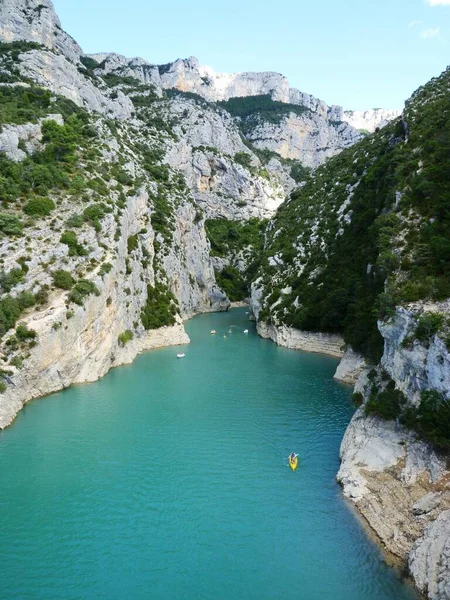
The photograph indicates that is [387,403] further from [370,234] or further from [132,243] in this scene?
[132,243]

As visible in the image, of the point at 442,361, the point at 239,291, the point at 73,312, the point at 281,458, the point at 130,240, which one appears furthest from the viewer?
the point at 239,291

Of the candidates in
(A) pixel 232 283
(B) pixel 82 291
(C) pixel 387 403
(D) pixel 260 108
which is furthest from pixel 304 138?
(C) pixel 387 403

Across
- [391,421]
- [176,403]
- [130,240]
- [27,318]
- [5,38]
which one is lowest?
[176,403]

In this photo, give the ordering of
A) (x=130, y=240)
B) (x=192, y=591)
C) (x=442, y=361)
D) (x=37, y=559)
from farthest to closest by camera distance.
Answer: (x=130, y=240)
(x=442, y=361)
(x=37, y=559)
(x=192, y=591)

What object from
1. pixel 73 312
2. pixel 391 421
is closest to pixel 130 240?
pixel 73 312

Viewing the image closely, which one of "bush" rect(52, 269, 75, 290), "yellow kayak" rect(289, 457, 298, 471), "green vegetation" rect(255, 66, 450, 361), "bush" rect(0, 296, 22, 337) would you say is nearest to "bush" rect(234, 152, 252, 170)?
"green vegetation" rect(255, 66, 450, 361)

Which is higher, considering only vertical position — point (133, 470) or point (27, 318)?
point (27, 318)

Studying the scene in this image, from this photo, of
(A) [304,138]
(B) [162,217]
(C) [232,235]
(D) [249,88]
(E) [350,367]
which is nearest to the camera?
(E) [350,367]

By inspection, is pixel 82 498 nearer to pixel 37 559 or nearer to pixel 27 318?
pixel 37 559
